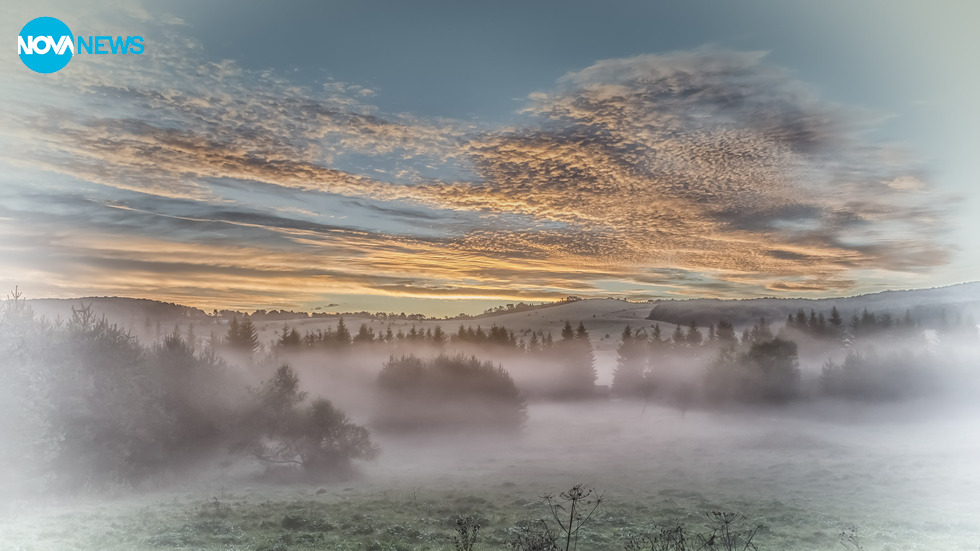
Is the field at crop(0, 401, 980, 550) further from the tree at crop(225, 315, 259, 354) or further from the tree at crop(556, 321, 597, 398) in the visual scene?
the tree at crop(225, 315, 259, 354)

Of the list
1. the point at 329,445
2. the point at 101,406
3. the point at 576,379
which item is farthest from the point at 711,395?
the point at 101,406

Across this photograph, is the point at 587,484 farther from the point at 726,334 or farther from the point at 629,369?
the point at 726,334

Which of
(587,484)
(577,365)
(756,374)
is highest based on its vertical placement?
(756,374)

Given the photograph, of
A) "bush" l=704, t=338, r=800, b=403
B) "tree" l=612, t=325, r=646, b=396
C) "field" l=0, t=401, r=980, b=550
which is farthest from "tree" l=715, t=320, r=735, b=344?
"field" l=0, t=401, r=980, b=550

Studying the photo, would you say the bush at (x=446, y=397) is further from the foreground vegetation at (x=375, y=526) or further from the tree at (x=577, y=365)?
the foreground vegetation at (x=375, y=526)

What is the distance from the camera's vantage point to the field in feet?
130

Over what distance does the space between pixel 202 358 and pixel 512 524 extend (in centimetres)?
5016

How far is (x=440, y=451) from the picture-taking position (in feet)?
385

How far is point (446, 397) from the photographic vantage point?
438 ft

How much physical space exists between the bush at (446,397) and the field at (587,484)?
6.68 m

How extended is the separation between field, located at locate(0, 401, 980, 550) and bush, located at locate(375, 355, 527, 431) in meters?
6.68

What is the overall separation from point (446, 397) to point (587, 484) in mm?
57932

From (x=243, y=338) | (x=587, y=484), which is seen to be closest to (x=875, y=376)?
(x=587, y=484)

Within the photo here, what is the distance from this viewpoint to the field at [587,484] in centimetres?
3972
